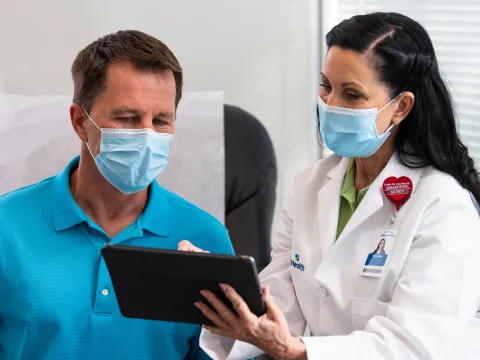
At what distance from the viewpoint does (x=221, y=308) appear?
1.30 metres

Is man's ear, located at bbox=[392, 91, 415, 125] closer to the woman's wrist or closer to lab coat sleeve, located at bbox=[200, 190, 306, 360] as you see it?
lab coat sleeve, located at bbox=[200, 190, 306, 360]

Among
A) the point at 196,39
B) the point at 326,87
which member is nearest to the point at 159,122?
the point at 326,87

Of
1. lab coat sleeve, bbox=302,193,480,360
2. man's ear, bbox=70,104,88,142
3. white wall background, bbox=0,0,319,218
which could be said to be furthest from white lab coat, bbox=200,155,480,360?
white wall background, bbox=0,0,319,218

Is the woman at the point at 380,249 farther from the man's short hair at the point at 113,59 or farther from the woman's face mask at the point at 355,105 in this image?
the man's short hair at the point at 113,59

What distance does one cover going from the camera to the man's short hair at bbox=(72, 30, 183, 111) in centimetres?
155

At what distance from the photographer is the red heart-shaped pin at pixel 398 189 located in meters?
1.59

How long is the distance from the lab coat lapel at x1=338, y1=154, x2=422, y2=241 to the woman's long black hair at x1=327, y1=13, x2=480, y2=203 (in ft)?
0.06

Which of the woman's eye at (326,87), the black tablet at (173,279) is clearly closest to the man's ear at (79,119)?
the black tablet at (173,279)

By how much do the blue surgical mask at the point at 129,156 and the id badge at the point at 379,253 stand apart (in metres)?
0.46

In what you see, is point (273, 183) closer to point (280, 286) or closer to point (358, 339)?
A: point (280, 286)

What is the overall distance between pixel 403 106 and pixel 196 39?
3.20 ft

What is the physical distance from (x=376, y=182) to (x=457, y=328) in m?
0.34

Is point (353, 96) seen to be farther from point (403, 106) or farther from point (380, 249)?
point (380, 249)

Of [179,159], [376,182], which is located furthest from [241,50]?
[376,182]
